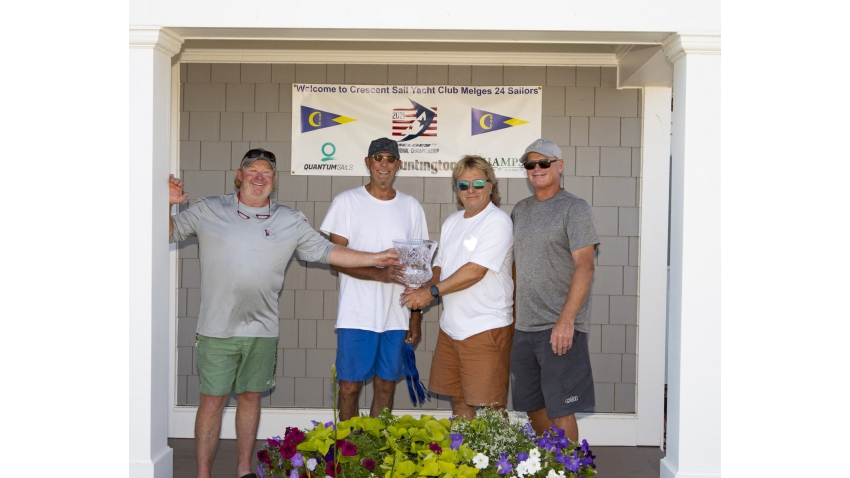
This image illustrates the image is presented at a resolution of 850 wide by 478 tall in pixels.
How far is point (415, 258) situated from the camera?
13.7ft

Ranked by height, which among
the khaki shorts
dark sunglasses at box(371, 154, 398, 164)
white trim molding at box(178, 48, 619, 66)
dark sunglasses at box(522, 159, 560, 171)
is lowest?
the khaki shorts

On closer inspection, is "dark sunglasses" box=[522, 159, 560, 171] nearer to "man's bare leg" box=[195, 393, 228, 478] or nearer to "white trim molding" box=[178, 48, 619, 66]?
"white trim molding" box=[178, 48, 619, 66]

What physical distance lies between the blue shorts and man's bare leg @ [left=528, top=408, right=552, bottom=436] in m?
0.86

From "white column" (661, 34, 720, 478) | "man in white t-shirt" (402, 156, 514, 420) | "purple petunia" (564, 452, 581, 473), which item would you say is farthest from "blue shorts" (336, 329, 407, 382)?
"white column" (661, 34, 720, 478)

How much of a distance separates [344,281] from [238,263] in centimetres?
74

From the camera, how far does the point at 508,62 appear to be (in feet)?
18.0

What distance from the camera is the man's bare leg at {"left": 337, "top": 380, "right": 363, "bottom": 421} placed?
452 cm

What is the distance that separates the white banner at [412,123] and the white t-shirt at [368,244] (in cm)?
104

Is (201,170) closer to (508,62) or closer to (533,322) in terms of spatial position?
(508,62)

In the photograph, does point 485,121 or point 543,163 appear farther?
point 485,121

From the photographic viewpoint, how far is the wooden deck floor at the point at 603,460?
4863mm

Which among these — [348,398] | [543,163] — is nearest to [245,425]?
[348,398]

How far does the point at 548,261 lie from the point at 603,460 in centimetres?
197

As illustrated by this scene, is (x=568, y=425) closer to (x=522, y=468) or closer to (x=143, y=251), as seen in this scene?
(x=522, y=468)
